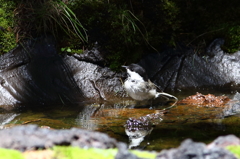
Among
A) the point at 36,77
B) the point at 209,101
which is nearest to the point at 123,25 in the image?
the point at 36,77

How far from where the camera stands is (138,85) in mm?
5387

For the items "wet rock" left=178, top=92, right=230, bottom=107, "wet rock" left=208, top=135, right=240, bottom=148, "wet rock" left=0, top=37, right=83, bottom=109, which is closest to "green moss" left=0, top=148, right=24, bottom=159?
"wet rock" left=208, top=135, right=240, bottom=148

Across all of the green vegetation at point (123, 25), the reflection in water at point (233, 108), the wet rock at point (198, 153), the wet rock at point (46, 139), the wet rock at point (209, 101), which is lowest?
the reflection in water at point (233, 108)

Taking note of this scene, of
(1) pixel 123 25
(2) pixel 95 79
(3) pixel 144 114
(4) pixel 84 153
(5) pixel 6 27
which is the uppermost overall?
(5) pixel 6 27

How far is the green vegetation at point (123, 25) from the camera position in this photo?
242 inches

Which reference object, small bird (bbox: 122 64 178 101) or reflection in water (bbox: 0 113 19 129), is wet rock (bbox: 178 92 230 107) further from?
reflection in water (bbox: 0 113 19 129)

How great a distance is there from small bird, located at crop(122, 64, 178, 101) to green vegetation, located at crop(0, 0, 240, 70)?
943mm

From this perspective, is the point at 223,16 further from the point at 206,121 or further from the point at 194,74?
the point at 206,121

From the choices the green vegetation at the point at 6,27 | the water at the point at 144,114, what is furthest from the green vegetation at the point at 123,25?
the water at the point at 144,114

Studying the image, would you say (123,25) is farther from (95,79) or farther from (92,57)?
(95,79)

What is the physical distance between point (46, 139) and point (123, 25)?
5.05 m

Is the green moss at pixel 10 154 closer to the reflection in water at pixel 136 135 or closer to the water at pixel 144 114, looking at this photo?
the water at pixel 144 114

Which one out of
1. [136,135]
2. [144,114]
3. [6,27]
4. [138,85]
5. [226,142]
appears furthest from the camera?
[6,27]

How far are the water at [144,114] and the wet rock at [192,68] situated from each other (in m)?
0.94
